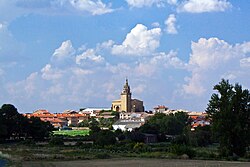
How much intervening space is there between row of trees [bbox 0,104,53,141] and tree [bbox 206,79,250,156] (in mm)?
48580

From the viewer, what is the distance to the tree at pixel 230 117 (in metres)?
61.7

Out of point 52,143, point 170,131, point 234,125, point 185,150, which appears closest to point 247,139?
point 234,125

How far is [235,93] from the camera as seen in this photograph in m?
64.1

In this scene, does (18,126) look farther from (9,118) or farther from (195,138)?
(195,138)

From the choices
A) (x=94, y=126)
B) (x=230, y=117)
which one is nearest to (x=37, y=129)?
(x=94, y=126)

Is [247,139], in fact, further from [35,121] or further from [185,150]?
[35,121]

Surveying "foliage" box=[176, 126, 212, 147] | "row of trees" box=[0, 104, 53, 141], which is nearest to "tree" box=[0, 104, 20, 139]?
"row of trees" box=[0, 104, 53, 141]

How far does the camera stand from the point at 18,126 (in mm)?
100625

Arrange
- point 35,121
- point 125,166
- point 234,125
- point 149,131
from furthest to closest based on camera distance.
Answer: point 149,131 < point 35,121 < point 234,125 < point 125,166

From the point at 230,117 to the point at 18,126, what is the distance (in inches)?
2057

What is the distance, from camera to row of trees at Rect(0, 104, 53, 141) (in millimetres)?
99562

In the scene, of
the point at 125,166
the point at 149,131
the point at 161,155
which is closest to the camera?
the point at 125,166

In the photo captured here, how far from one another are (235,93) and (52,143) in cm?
3850

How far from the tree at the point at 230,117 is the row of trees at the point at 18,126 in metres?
48.6
